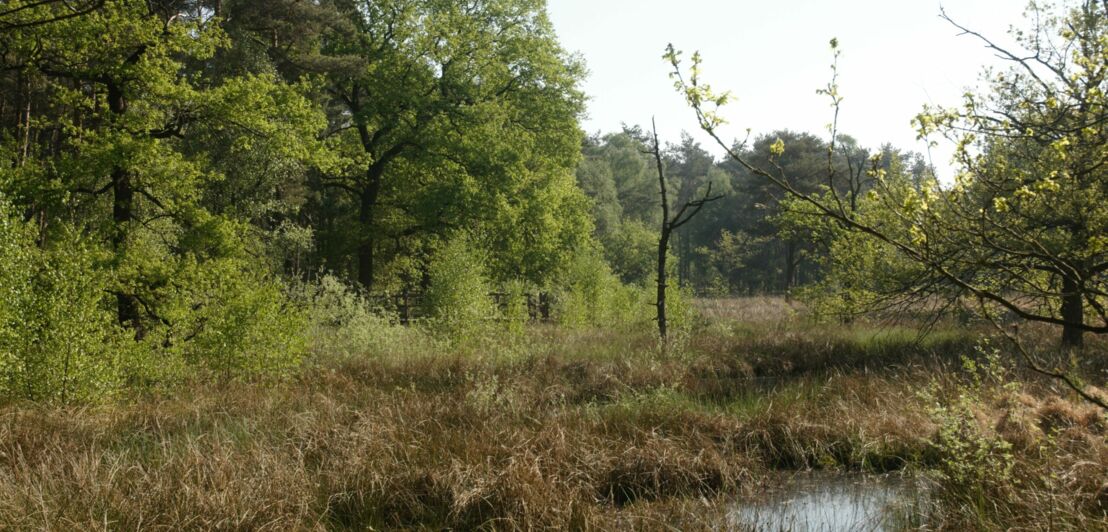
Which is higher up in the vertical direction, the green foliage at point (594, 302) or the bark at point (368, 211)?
the bark at point (368, 211)

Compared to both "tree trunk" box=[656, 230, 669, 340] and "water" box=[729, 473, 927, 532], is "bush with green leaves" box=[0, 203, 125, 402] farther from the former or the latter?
"tree trunk" box=[656, 230, 669, 340]

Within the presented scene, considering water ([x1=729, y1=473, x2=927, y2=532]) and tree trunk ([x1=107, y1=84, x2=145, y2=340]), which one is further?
tree trunk ([x1=107, y1=84, x2=145, y2=340])

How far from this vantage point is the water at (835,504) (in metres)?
5.95

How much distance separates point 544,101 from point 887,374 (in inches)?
628

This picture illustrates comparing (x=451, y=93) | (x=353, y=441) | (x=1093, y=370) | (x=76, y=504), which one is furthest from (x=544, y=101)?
(x=76, y=504)

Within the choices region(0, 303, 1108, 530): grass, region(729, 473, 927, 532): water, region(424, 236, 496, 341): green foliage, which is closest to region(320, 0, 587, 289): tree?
region(424, 236, 496, 341): green foliage

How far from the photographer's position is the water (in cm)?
595

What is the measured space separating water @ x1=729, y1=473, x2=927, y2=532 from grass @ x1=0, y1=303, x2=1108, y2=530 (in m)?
0.23

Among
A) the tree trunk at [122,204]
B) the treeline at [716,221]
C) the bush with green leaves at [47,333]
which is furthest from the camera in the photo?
the treeline at [716,221]

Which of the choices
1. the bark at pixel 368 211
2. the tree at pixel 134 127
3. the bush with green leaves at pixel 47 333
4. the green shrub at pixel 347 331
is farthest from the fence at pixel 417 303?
the bush with green leaves at pixel 47 333

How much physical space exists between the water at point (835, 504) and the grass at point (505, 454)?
23cm

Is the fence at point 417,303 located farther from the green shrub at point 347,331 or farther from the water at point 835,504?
the water at point 835,504

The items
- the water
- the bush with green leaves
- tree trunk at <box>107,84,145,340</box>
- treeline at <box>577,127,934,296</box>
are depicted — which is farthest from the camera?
treeline at <box>577,127,934,296</box>

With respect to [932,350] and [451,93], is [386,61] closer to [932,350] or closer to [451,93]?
[451,93]
